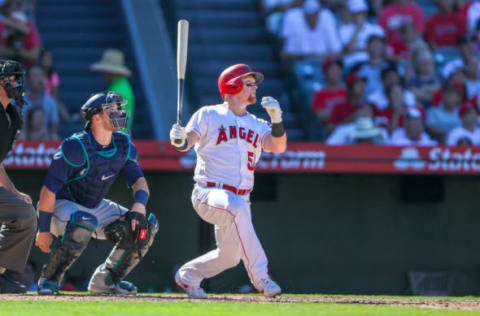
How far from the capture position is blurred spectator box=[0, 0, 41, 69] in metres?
11.0

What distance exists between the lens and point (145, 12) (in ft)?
39.7

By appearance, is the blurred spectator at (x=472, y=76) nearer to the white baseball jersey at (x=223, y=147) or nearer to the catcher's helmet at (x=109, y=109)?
the white baseball jersey at (x=223, y=147)

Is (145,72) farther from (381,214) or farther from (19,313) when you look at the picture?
(19,313)

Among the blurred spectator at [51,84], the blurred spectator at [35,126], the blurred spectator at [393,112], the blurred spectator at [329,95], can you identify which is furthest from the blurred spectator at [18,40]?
the blurred spectator at [393,112]

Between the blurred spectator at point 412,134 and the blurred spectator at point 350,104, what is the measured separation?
0.49m

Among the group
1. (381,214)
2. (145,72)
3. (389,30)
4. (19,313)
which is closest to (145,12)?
→ (145,72)

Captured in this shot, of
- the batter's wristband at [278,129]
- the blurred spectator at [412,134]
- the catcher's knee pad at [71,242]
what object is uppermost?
the batter's wristband at [278,129]

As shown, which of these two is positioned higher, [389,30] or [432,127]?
[389,30]

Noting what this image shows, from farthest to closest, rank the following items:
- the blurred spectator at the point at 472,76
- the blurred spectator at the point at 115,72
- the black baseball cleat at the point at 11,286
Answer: the blurred spectator at the point at 472,76
the blurred spectator at the point at 115,72
the black baseball cleat at the point at 11,286

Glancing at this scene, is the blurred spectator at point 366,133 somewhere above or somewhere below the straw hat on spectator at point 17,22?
below

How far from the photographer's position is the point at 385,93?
11.4 metres

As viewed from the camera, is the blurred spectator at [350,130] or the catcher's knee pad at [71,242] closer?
the catcher's knee pad at [71,242]

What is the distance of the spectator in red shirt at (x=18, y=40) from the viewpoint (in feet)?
36.1

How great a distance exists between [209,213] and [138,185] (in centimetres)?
60
